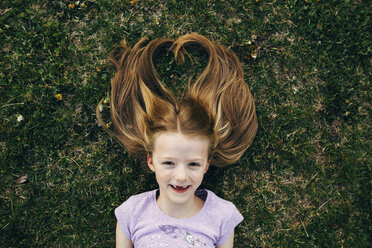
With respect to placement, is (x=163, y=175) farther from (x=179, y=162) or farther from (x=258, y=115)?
(x=258, y=115)

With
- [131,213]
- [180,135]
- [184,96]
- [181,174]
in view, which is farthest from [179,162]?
[184,96]

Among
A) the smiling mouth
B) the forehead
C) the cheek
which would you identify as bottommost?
the smiling mouth

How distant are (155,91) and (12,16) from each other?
203 cm

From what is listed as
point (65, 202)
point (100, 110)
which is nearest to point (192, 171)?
point (100, 110)

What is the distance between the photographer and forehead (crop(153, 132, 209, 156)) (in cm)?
289

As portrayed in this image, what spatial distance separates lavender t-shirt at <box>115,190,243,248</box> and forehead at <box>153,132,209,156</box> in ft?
2.58

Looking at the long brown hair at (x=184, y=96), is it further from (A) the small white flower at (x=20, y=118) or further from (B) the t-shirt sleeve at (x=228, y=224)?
(A) the small white flower at (x=20, y=118)

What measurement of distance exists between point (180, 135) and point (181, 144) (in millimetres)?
96

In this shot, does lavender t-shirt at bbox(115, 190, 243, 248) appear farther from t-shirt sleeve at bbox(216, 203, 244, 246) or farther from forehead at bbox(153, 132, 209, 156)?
forehead at bbox(153, 132, 209, 156)

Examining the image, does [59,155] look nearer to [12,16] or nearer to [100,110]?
[100,110]

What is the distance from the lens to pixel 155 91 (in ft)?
12.2

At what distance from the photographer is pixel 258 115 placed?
3.89 m

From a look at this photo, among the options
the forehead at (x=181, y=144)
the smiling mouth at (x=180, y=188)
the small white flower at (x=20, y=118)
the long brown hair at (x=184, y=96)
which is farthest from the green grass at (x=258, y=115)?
the forehead at (x=181, y=144)

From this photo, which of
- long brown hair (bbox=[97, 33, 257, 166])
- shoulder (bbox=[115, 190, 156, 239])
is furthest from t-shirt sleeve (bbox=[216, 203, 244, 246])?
shoulder (bbox=[115, 190, 156, 239])
